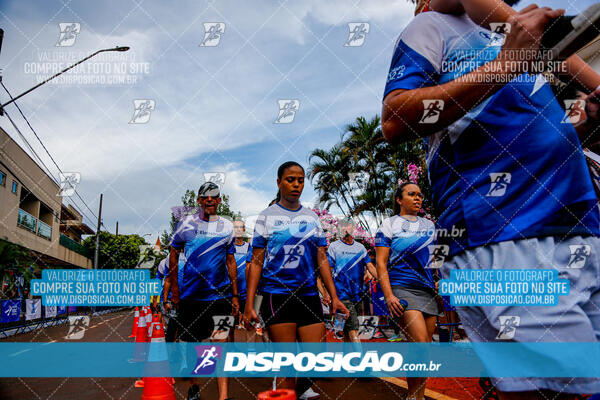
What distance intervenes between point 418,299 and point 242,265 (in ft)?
14.2

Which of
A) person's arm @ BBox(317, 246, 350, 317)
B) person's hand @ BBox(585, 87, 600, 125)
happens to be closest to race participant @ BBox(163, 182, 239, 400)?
person's arm @ BBox(317, 246, 350, 317)

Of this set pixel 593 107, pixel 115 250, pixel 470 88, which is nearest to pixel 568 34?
pixel 470 88

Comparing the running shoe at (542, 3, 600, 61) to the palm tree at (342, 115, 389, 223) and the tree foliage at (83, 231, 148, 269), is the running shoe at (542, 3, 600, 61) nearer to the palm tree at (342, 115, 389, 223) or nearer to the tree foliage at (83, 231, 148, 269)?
the palm tree at (342, 115, 389, 223)

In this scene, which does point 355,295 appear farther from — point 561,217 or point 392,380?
point 561,217

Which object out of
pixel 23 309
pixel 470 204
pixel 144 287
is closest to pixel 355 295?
pixel 470 204

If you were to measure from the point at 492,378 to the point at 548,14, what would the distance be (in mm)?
952

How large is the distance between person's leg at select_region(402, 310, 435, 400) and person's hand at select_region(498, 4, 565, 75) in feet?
10.5

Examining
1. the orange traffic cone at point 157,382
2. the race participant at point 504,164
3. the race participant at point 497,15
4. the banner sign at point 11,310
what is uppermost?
the race participant at point 497,15

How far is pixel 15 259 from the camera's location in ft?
18.2

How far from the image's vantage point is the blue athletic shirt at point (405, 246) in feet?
14.5

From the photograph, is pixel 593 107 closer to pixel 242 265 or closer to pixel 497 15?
pixel 497 15

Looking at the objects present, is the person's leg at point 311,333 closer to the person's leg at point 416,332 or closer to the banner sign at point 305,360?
the banner sign at point 305,360

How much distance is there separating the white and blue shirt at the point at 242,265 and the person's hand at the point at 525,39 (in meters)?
6.57

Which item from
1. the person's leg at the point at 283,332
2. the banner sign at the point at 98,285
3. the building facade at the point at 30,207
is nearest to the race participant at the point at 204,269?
the person's leg at the point at 283,332
